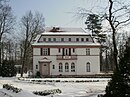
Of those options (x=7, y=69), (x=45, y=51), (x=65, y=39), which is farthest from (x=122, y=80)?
(x=65, y=39)

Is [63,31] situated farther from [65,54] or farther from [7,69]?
[7,69]

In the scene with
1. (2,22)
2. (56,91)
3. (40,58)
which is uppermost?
(2,22)

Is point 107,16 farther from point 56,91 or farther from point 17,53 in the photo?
point 17,53

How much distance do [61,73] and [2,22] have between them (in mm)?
16221

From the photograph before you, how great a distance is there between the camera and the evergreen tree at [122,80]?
478 inches

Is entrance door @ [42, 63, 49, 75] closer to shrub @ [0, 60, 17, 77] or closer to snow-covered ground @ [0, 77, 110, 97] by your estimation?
shrub @ [0, 60, 17, 77]

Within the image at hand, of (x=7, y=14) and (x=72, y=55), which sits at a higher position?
(x=7, y=14)

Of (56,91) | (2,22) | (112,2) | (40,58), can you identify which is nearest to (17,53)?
(40,58)

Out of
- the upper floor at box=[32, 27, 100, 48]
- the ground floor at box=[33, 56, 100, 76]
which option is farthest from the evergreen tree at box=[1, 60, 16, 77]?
the upper floor at box=[32, 27, 100, 48]

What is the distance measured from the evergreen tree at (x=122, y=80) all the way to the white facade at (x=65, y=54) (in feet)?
154

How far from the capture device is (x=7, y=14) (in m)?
52.2

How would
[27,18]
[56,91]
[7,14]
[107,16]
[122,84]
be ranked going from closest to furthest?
[122,84], [107,16], [56,91], [7,14], [27,18]

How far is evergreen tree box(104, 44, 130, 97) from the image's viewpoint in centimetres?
1215

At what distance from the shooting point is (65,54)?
60.3 m
